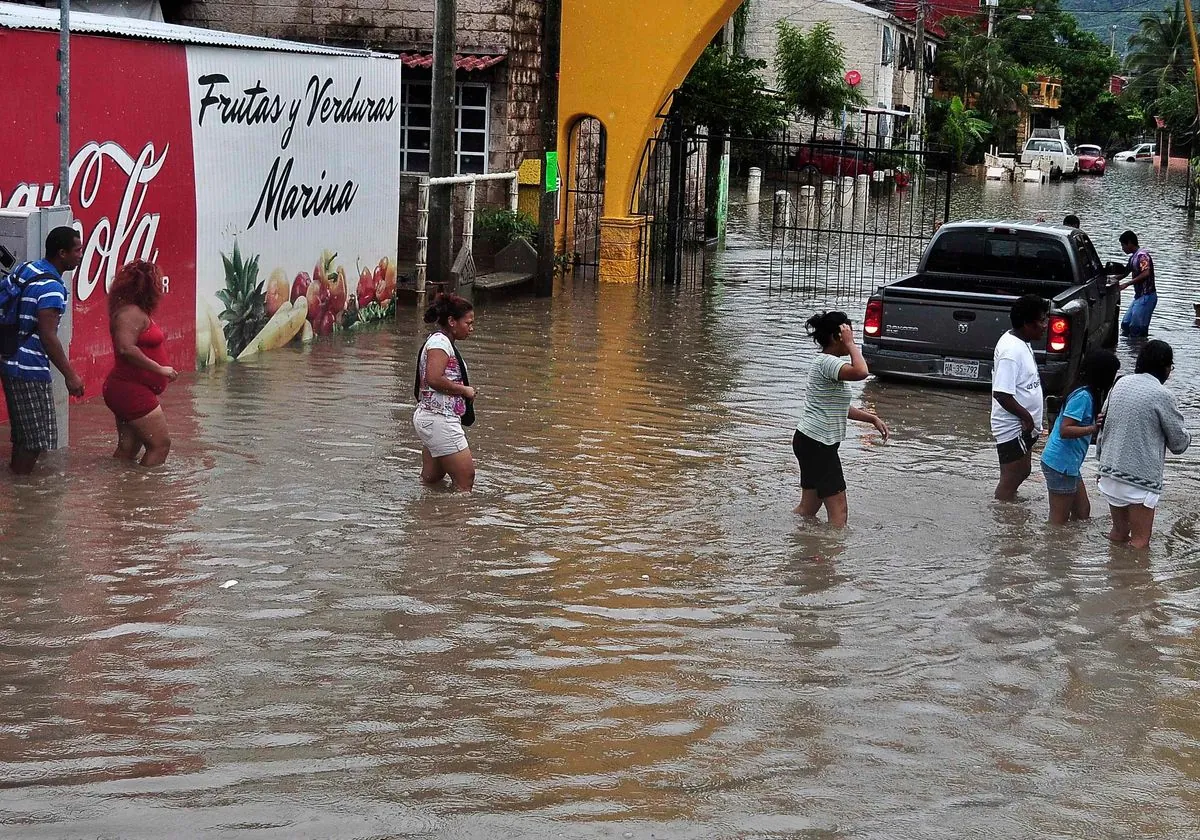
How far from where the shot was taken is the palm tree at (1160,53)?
88.5m

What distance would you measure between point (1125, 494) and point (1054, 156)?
204 ft

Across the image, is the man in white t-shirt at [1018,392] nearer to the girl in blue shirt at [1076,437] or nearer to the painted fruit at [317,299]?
the girl in blue shirt at [1076,437]

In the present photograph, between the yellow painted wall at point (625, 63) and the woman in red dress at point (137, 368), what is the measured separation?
15.1 meters

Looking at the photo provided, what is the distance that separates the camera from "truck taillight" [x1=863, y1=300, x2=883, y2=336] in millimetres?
15516

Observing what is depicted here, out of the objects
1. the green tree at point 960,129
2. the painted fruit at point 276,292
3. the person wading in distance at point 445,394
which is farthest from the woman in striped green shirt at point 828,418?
the green tree at point 960,129

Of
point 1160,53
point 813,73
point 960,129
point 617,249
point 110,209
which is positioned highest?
point 1160,53

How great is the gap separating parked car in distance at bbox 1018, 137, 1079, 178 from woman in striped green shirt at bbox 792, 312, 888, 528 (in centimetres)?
6099

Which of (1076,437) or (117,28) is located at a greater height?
(117,28)

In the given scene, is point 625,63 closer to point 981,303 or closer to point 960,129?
point 981,303

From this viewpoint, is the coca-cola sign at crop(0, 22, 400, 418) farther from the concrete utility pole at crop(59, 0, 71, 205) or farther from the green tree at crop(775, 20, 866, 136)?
the green tree at crop(775, 20, 866, 136)

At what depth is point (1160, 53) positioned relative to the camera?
9144 centimetres

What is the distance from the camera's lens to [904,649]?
735 centimetres

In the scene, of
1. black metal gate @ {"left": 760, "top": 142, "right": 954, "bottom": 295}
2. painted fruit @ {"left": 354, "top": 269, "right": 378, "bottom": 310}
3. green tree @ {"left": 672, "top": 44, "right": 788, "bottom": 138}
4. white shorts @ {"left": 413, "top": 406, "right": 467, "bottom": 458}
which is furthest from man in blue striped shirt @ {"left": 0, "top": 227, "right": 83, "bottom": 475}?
green tree @ {"left": 672, "top": 44, "right": 788, "bottom": 138}

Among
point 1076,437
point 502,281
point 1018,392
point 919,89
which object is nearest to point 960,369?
point 1018,392
